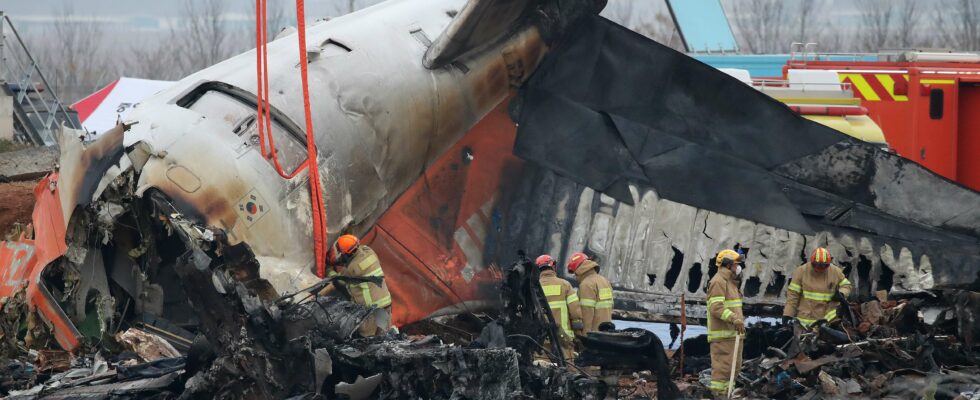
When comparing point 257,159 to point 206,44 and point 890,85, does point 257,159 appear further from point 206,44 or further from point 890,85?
point 206,44

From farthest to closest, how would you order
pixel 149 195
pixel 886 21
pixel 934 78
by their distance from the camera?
1. pixel 886 21
2. pixel 934 78
3. pixel 149 195

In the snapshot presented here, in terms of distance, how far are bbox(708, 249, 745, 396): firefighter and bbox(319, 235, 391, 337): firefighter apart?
2695mm

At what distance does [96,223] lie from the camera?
929cm

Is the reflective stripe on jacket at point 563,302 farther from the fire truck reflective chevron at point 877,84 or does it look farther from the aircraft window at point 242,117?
the fire truck reflective chevron at point 877,84

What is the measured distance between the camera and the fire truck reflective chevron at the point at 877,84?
1591cm

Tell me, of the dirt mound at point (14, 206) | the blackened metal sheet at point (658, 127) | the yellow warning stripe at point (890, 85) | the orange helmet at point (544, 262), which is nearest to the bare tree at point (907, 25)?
the yellow warning stripe at point (890, 85)

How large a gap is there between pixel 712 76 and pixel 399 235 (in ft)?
10.7

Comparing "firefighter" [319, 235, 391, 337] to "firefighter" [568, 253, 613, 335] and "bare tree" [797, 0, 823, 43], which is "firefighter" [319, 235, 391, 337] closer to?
"firefighter" [568, 253, 613, 335]

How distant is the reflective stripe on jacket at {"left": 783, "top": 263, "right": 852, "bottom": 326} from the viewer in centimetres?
1093

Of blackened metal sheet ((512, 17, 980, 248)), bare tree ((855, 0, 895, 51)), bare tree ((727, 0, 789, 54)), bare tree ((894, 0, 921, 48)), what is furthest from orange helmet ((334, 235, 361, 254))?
bare tree ((727, 0, 789, 54))

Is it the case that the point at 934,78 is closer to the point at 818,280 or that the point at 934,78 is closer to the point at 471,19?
the point at 818,280

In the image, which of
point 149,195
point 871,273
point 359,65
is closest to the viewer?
point 149,195

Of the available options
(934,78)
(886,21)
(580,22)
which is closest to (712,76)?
(580,22)

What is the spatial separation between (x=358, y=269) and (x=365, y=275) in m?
0.08
